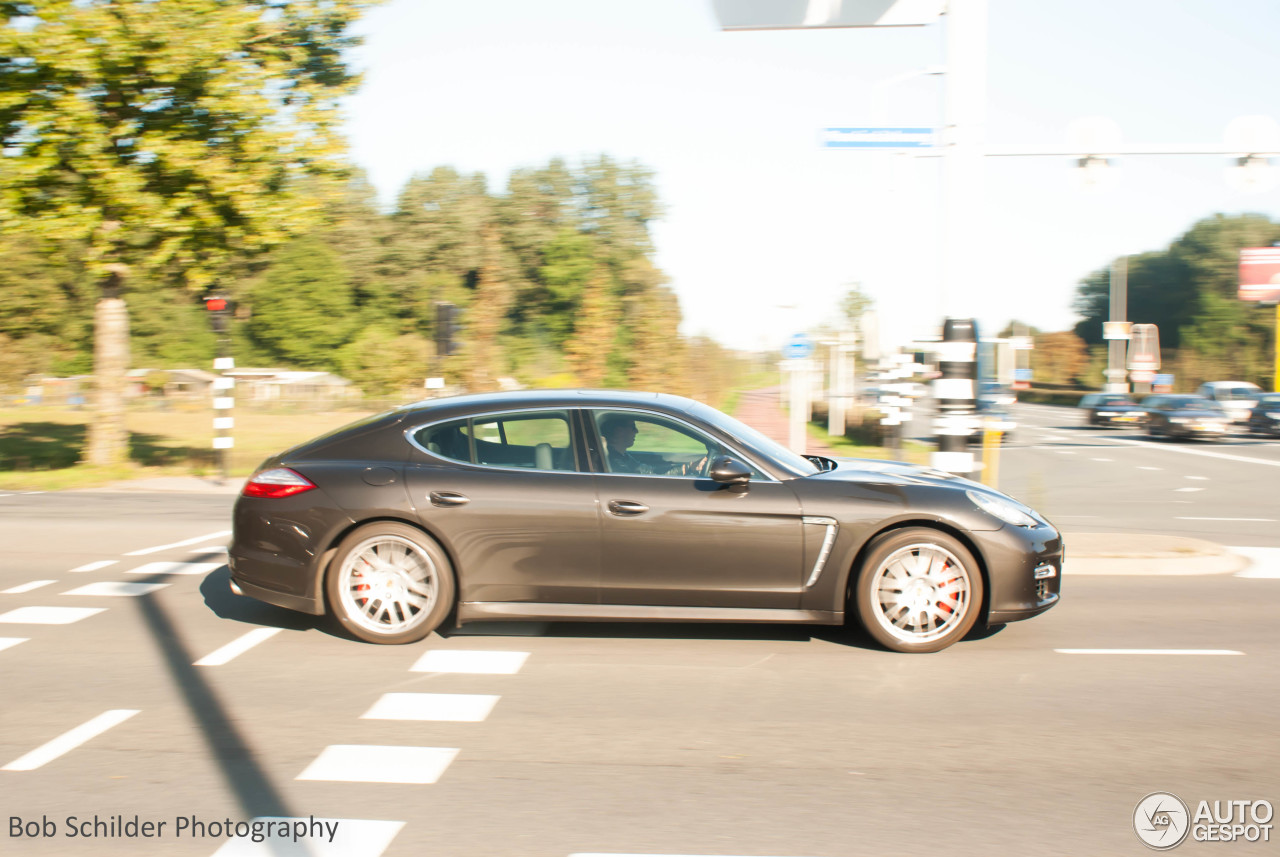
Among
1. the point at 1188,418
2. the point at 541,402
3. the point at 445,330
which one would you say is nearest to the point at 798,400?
the point at 445,330

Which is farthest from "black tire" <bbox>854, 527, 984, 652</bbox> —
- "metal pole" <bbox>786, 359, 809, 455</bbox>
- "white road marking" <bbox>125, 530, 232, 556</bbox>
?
"metal pole" <bbox>786, 359, 809, 455</bbox>

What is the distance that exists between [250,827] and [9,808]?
904 mm

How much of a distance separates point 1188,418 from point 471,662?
33.1m

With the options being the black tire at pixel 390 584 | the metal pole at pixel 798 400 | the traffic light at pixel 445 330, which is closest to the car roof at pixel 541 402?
the black tire at pixel 390 584

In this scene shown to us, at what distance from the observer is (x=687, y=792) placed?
385cm

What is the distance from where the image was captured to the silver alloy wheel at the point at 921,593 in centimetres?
571

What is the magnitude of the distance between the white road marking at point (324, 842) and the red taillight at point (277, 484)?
265 cm

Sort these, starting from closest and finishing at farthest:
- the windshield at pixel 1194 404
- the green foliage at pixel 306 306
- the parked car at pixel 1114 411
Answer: the windshield at pixel 1194 404
the parked car at pixel 1114 411
the green foliage at pixel 306 306

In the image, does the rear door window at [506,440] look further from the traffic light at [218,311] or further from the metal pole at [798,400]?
the metal pole at [798,400]

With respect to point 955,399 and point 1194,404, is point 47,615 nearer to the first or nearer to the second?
point 955,399

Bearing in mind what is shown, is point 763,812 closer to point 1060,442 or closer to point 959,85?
point 959,85

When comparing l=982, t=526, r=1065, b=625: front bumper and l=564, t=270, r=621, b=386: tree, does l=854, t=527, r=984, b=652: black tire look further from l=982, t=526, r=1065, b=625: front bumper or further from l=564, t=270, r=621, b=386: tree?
l=564, t=270, r=621, b=386: tree

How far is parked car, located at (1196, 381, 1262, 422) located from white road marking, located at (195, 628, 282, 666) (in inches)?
1504

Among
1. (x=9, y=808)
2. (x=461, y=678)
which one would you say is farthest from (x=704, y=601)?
(x=9, y=808)
